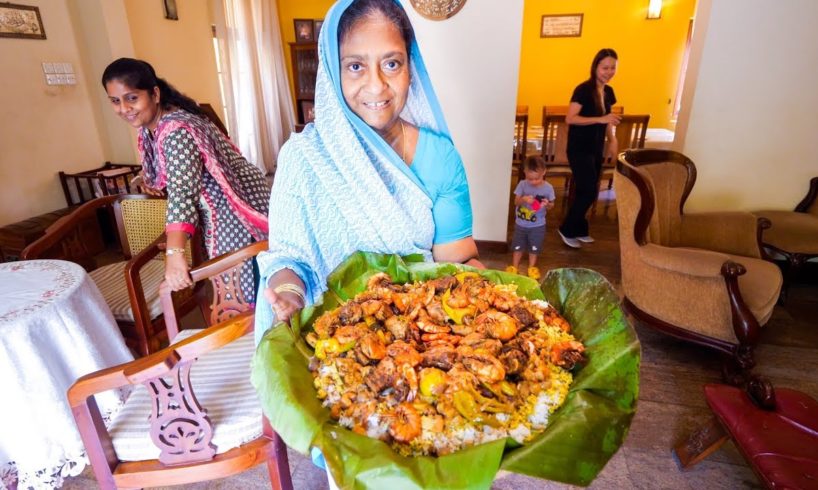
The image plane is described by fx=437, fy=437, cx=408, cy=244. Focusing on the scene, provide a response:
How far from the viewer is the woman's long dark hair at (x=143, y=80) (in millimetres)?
1670

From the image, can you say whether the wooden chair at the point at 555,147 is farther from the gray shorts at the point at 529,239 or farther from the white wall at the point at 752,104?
the gray shorts at the point at 529,239

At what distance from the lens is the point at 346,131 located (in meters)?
1.09

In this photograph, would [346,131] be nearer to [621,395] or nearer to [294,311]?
[294,311]

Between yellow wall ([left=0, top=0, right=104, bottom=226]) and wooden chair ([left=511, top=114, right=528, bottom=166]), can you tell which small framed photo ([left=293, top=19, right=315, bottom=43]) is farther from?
wooden chair ([left=511, top=114, right=528, bottom=166])

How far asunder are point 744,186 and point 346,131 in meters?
3.40

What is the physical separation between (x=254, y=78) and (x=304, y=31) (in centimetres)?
123

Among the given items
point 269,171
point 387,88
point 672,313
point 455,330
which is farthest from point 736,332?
point 269,171

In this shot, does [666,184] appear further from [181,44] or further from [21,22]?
[181,44]

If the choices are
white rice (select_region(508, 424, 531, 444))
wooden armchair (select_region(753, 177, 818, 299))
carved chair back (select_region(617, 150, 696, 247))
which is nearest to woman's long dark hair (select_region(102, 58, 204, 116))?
white rice (select_region(508, 424, 531, 444))

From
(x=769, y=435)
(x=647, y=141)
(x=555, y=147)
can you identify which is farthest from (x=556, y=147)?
(x=769, y=435)

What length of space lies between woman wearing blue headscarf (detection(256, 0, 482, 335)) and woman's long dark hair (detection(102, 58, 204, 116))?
96cm

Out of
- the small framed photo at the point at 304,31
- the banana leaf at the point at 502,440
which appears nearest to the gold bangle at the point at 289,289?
the banana leaf at the point at 502,440

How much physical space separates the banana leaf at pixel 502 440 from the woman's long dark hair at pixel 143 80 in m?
1.37

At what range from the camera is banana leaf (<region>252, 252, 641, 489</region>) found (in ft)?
1.87
